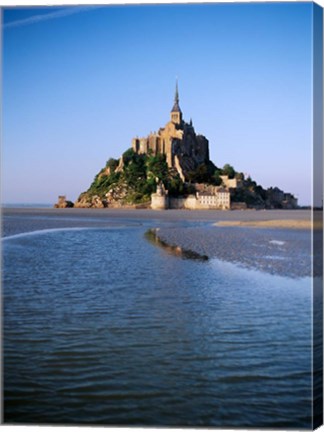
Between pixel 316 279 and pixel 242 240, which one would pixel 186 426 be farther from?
pixel 242 240

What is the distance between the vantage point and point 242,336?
11.8 ft

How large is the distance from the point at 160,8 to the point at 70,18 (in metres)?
0.61

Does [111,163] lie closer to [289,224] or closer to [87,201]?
[289,224]

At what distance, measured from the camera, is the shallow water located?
2740 mm

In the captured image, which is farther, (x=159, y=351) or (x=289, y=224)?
(x=289, y=224)

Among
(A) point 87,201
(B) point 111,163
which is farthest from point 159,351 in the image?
(A) point 87,201

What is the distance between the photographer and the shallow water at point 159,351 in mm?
2740

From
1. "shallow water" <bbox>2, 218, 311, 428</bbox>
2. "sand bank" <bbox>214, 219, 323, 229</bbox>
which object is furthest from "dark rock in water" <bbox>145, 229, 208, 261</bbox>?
"shallow water" <bbox>2, 218, 311, 428</bbox>

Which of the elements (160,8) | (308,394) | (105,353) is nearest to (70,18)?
(160,8)

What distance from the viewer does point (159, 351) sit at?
3.37 m

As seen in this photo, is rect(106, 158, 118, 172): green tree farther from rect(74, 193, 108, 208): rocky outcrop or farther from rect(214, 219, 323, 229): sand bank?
rect(214, 219, 323, 229): sand bank

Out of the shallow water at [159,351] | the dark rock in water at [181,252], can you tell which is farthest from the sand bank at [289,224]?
the dark rock in water at [181,252]

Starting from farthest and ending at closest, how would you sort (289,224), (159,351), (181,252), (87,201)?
(87,201), (289,224), (181,252), (159,351)

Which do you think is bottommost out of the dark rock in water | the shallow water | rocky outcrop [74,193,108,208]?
the shallow water
